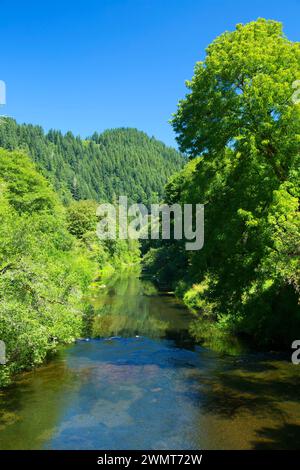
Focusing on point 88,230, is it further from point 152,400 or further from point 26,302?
point 152,400

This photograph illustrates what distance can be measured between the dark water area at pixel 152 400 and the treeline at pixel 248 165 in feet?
13.5

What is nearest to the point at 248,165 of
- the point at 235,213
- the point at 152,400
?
the point at 235,213

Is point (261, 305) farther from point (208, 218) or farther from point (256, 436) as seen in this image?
point (256, 436)

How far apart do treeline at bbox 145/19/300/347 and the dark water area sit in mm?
4123

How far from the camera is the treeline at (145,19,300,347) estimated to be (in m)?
22.6

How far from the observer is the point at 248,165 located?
969 inches

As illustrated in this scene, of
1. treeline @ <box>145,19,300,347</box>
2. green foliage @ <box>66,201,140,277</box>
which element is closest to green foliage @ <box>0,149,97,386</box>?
treeline @ <box>145,19,300,347</box>

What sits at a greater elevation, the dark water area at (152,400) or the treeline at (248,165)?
the treeline at (248,165)

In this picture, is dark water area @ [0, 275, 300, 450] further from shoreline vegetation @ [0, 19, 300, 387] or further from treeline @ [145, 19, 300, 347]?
treeline @ [145, 19, 300, 347]

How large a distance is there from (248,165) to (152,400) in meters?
13.8

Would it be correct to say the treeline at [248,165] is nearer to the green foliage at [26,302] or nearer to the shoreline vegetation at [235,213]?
the shoreline vegetation at [235,213]

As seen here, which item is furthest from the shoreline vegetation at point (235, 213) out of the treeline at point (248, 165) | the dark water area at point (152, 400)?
the dark water area at point (152, 400)

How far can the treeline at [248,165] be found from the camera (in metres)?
22.6

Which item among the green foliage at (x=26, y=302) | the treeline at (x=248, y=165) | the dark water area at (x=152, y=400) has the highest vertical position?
the treeline at (x=248, y=165)
